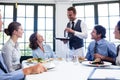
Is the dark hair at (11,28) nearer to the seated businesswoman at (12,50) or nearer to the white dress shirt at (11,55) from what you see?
the seated businesswoman at (12,50)

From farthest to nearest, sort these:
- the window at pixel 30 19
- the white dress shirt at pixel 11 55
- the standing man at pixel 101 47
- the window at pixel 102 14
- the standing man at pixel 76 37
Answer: the window at pixel 30 19 < the window at pixel 102 14 < the standing man at pixel 76 37 < the standing man at pixel 101 47 < the white dress shirt at pixel 11 55

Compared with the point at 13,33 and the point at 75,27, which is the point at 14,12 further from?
the point at 13,33

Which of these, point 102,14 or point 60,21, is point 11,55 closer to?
point 60,21

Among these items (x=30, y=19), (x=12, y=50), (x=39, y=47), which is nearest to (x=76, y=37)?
(x=39, y=47)

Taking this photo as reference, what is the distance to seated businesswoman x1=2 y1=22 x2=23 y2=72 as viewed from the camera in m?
2.50

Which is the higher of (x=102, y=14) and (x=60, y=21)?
(x=102, y=14)

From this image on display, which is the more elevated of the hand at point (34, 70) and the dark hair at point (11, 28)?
the dark hair at point (11, 28)

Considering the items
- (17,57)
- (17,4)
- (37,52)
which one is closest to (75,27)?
(37,52)

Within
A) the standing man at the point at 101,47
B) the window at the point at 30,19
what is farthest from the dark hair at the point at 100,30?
the window at the point at 30,19

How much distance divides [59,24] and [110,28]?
4.50ft

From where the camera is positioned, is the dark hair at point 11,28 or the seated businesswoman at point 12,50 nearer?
the seated businesswoman at point 12,50

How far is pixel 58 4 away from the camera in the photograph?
6332mm

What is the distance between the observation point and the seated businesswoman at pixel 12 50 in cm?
250

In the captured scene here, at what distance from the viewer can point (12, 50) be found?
2.65 m
